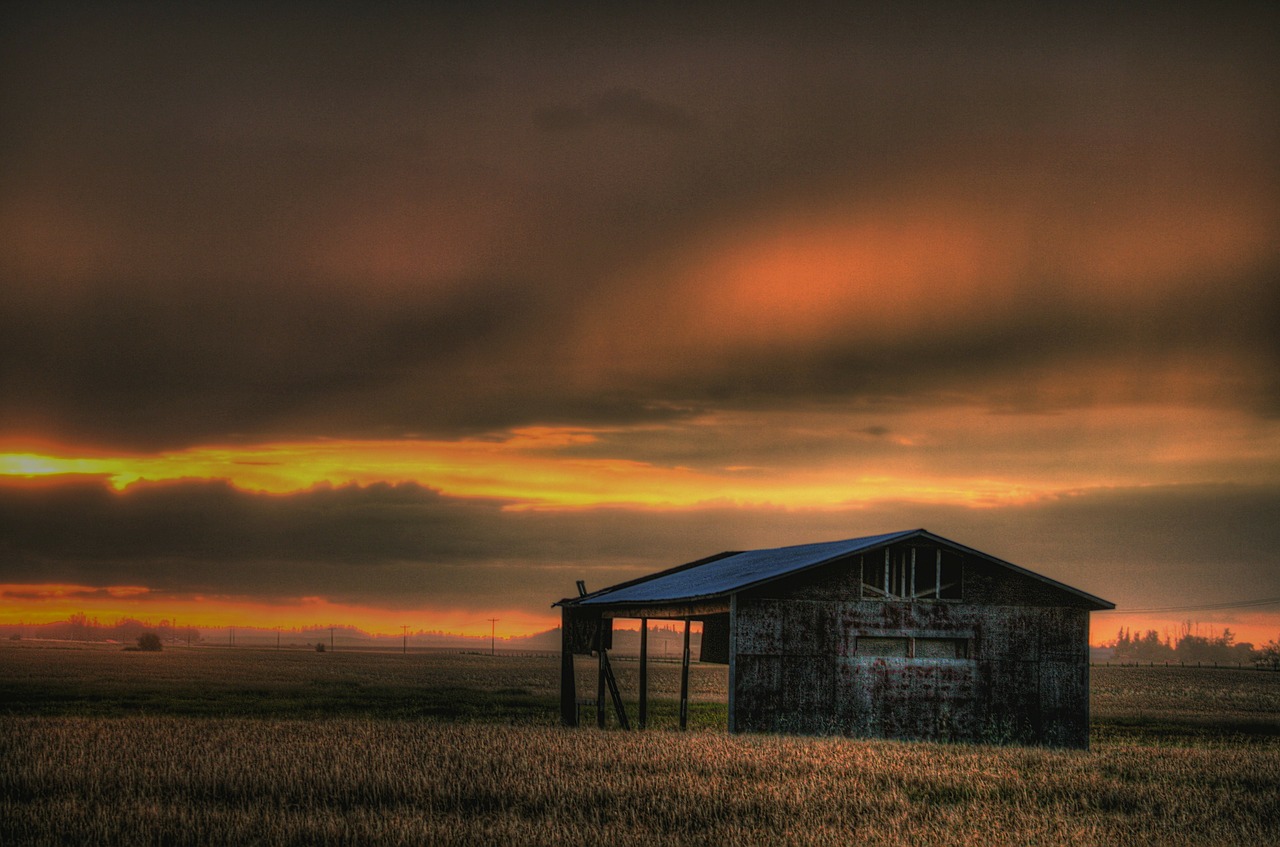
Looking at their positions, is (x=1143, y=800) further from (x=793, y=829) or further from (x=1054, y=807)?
(x=793, y=829)

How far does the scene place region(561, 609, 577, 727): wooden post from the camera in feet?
119

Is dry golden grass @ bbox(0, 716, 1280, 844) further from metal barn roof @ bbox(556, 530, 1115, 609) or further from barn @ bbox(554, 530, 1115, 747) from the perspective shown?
metal barn roof @ bbox(556, 530, 1115, 609)

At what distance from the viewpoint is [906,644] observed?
29.5 meters

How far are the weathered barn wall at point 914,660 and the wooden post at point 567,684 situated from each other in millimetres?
9237

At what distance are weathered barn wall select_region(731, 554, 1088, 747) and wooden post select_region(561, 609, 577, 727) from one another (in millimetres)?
9237

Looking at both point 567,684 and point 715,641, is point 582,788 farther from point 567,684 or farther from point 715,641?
point 715,641

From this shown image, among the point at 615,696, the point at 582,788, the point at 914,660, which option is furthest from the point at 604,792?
the point at 615,696

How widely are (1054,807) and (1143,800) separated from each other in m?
1.87

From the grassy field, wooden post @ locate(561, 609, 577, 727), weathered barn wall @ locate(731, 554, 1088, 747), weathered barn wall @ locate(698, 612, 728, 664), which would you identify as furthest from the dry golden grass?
weathered barn wall @ locate(698, 612, 728, 664)

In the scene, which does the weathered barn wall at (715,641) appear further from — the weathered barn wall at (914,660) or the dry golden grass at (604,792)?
the dry golden grass at (604,792)

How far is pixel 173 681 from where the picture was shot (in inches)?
2499

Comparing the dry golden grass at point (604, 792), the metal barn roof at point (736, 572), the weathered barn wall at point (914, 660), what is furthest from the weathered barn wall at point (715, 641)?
the dry golden grass at point (604, 792)

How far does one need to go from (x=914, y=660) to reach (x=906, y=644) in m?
0.42

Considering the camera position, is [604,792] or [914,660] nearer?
[604,792]
